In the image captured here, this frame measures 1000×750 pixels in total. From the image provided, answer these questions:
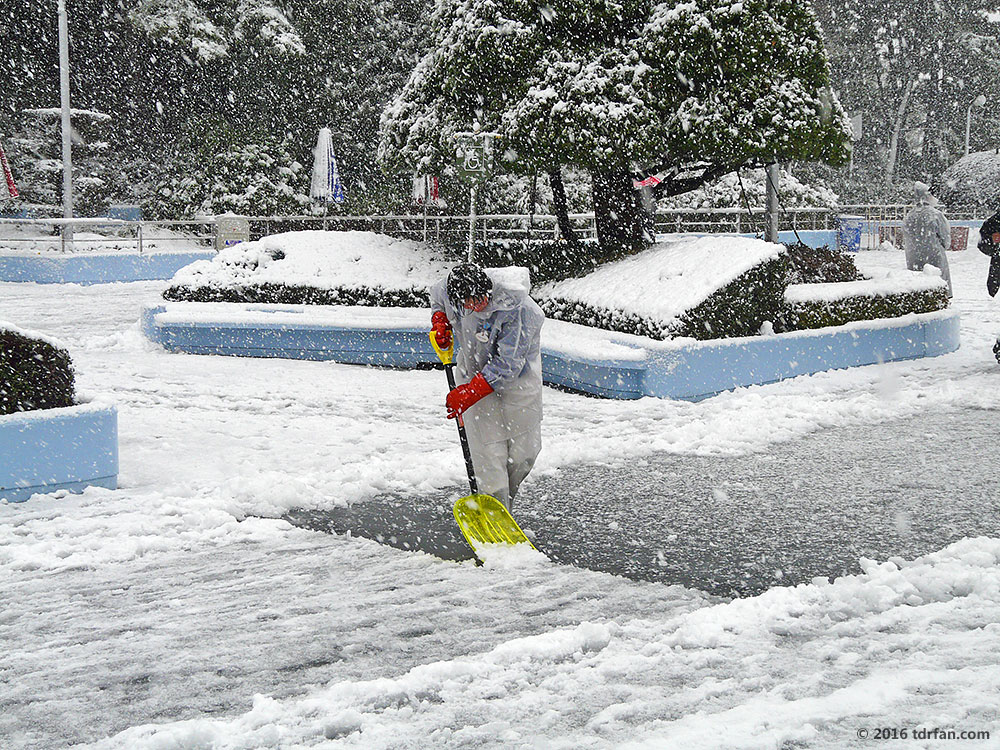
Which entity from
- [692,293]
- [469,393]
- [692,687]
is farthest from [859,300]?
[692,687]

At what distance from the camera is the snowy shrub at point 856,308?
10562 millimetres

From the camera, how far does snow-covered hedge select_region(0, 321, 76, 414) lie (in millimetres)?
6176

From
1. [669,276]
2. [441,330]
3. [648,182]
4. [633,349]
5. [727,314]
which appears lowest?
[633,349]

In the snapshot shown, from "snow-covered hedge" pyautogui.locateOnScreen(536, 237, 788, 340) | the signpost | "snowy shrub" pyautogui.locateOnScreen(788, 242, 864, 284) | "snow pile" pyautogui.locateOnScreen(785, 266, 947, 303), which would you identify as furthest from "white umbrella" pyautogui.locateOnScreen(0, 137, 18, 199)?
"snow pile" pyautogui.locateOnScreen(785, 266, 947, 303)

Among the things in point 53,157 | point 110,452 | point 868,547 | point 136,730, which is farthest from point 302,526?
point 53,157

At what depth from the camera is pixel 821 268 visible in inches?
492

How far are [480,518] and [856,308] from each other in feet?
22.8

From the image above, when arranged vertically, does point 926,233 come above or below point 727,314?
above

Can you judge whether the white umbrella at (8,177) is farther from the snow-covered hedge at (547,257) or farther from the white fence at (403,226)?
the snow-covered hedge at (547,257)

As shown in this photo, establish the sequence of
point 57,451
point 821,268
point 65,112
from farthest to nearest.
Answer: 1. point 65,112
2. point 821,268
3. point 57,451

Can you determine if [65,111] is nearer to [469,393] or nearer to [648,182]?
[648,182]

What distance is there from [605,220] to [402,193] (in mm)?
18031

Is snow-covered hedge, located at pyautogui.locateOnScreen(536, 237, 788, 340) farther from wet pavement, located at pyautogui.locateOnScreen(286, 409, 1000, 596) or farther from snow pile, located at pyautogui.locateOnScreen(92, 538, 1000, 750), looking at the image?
snow pile, located at pyautogui.locateOnScreen(92, 538, 1000, 750)

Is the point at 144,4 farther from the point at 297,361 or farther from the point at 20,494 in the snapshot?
the point at 20,494
